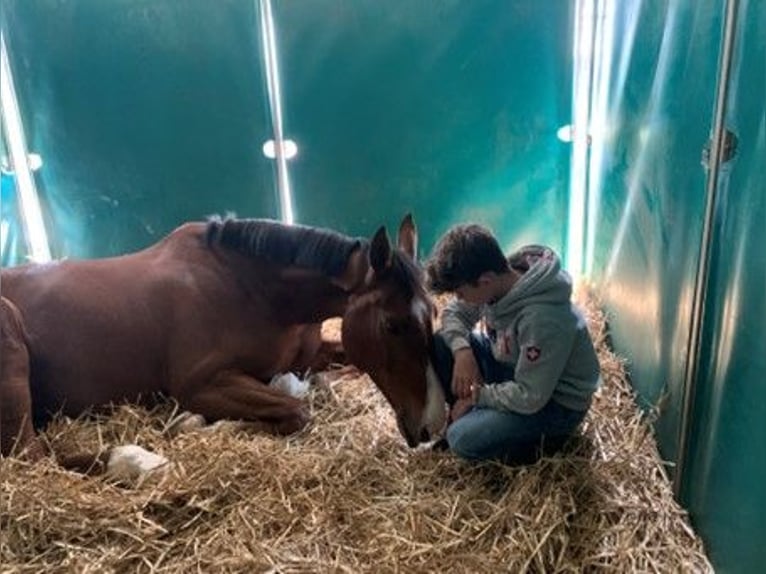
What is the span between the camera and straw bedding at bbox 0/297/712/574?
1911mm

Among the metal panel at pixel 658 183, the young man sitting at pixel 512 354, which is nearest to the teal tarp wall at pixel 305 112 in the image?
the metal panel at pixel 658 183

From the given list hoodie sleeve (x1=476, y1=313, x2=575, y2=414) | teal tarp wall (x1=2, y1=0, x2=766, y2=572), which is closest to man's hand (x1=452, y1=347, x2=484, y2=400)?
hoodie sleeve (x1=476, y1=313, x2=575, y2=414)

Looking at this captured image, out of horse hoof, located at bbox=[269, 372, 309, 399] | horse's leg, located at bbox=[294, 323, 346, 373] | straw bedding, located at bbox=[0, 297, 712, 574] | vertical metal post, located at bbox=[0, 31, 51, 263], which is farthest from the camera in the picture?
vertical metal post, located at bbox=[0, 31, 51, 263]

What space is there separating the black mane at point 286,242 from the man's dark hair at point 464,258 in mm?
602

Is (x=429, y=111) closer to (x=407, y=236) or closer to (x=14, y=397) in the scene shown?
(x=407, y=236)

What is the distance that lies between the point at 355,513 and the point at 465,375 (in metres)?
0.55

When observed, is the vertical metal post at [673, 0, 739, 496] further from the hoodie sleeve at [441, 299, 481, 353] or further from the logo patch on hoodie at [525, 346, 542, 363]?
the hoodie sleeve at [441, 299, 481, 353]

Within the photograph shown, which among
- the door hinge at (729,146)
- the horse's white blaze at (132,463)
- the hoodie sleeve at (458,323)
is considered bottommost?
the horse's white blaze at (132,463)

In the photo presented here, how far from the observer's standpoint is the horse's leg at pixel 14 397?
2.45 m

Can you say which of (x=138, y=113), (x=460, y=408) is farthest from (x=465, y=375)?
(x=138, y=113)

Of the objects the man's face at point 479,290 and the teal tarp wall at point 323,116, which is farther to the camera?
the teal tarp wall at point 323,116

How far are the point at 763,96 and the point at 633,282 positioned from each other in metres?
1.36

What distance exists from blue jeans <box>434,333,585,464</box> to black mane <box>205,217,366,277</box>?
778 millimetres

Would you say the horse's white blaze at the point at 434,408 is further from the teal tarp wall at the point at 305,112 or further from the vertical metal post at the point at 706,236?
the teal tarp wall at the point at 305,112
